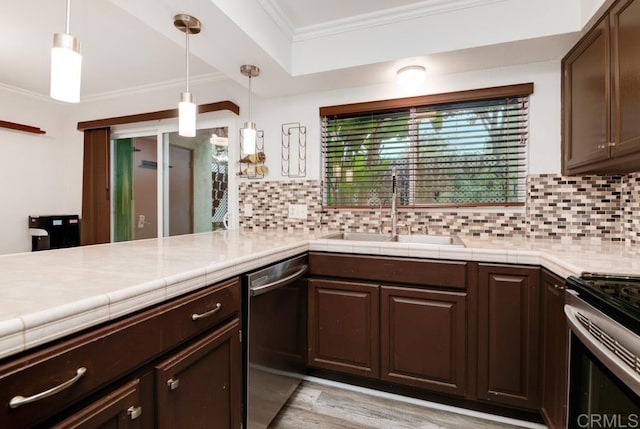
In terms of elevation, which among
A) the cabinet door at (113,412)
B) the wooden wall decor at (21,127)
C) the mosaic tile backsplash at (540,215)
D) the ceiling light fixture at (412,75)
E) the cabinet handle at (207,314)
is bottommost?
the cabinet door at (113,412)

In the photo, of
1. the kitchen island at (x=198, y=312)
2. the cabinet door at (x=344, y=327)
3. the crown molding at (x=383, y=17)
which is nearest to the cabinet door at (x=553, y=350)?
the kitchen island at (x=198, y=312)

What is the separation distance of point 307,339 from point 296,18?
6.65ft

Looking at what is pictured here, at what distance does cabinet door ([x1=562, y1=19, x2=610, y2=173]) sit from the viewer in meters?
1.48

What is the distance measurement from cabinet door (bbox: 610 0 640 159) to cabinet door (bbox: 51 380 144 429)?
194 centimetres

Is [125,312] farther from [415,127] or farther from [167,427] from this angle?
[415,127]

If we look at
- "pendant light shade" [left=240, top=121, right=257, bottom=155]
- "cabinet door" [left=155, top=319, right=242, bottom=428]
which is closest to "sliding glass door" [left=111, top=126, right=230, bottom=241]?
"pendant light shade" [left=240, top=121, right=257, bottom=155]

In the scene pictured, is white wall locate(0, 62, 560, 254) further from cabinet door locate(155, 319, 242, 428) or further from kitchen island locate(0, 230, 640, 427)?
cabinet door locate(155, 319, 242, 428)

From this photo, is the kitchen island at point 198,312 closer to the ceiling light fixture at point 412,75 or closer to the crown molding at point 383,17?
the ceiling light fixture at point 412,75

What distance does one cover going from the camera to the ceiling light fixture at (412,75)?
2062 millimetres

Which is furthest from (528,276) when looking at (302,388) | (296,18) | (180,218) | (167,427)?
(180,218)

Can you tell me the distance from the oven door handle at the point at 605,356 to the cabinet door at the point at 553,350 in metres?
0.26

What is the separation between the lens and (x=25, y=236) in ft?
10.9

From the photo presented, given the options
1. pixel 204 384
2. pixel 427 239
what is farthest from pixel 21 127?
pixel 427 239

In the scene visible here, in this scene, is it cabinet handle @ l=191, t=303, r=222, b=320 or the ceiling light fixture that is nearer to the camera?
cabinet handle @ l=191, t=303, r=222, b=320
